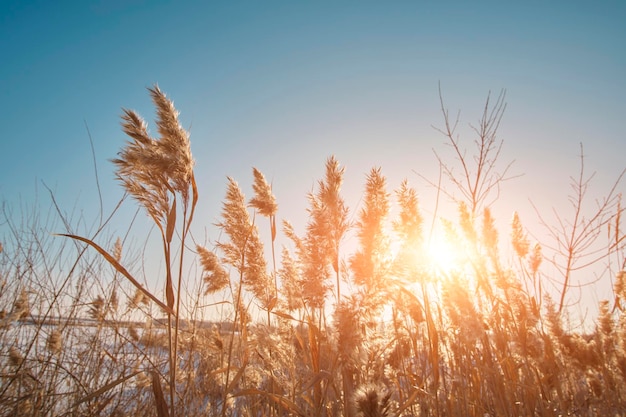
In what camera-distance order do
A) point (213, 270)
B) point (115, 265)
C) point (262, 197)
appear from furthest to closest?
point (213, 270)
point (262, 197)
point (115, 265)

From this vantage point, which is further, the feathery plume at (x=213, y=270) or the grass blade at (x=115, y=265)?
the feathery plume at (x=213, y=270)

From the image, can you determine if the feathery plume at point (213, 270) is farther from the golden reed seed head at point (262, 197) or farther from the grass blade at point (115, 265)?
the grass blade at point (115, 265)

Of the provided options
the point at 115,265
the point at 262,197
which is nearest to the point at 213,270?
the point at 262,197

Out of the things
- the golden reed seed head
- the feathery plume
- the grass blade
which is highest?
the golden reed seed head

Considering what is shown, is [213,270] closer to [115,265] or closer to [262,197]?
[262,197]

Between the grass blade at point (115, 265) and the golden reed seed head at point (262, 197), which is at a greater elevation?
the golden reed seed head at point (262, 197)

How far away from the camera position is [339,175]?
224 cm

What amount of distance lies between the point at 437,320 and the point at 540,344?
1.00 metres

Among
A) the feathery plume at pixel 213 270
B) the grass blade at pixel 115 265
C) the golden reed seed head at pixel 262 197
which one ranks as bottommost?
the grass blade at pixel 115 265

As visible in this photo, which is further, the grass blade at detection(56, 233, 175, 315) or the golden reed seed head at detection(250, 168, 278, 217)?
the golden reed seed head at detection(250, 168, 278, 217)

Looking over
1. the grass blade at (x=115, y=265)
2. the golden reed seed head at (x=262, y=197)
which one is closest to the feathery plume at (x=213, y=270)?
the golden reed seed head at (x=262, y=197)

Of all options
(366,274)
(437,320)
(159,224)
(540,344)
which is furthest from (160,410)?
(540,344)

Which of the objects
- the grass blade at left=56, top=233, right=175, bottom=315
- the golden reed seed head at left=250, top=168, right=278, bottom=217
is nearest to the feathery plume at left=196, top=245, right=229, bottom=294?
the golden reed seed head at left=250, top=168, right=278, bottom=217

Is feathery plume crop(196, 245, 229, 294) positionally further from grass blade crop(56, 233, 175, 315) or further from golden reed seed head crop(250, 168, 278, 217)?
grass blade crop(56, 233, 175, 315)
